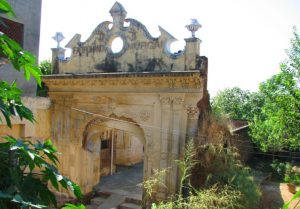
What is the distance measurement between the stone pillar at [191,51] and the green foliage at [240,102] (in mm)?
23655

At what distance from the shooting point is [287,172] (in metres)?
15.2

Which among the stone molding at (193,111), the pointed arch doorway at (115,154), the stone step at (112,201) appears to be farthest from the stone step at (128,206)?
the stone molding at (193,111)

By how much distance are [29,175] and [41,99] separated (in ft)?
28.3

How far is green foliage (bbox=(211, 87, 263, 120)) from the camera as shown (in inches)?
1289

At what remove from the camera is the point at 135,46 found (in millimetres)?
9586

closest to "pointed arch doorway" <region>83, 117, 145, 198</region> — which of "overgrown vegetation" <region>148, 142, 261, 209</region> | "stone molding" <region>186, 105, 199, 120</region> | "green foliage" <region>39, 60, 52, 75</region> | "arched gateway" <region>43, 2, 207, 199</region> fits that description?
"arched gateway" <region>43, 2, 207, 199</region>

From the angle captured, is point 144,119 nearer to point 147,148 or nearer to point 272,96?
point 147,148

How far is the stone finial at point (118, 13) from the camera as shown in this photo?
9632 mm

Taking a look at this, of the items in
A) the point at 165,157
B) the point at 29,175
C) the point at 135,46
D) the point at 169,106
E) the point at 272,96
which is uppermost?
the point at 135,46

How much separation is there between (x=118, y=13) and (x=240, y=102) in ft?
92.3

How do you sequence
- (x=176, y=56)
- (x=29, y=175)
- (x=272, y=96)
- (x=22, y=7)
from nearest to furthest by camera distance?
(x=29, y=175)
(x=22, y=7)
(x=176, y=56)
(x=272, y=96)

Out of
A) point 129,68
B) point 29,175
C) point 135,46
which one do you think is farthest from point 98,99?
point 29,175

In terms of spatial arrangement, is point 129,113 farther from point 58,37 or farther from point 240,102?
point 240,102

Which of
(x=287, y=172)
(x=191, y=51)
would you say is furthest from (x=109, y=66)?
(x=287, y=172)
